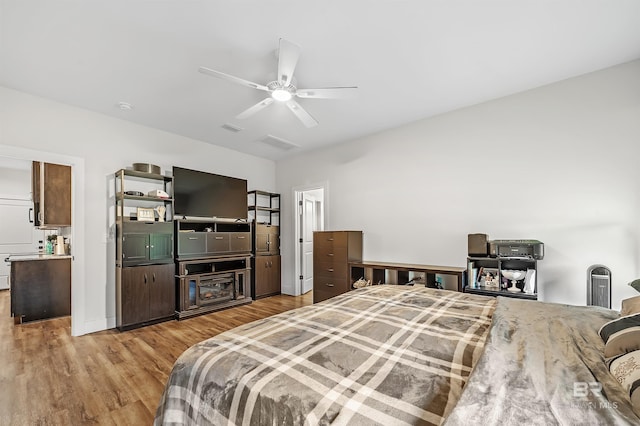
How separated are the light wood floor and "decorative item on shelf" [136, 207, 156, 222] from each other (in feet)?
4.57

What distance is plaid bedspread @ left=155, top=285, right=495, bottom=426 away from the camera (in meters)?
0.80

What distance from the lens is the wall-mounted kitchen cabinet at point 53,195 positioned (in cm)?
402

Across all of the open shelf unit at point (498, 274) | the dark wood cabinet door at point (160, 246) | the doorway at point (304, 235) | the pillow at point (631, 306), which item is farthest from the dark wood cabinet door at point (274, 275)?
the pillow at point (631, 306)

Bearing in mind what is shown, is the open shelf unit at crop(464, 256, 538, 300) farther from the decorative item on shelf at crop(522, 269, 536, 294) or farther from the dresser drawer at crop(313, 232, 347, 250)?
the dresser drawer at crop(313, 232, 347, 250)

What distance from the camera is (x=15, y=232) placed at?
6.01 m

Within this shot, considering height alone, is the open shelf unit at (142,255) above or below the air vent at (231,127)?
below

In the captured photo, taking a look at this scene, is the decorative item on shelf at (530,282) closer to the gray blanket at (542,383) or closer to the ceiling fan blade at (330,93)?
the gray blanket at (542,383)

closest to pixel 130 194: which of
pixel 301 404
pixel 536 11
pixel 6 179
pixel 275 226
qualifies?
pixel 275 226

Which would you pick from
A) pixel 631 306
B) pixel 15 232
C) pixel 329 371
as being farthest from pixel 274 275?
pixel 15 232

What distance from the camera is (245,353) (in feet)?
3.69

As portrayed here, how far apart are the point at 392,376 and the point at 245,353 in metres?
0.59

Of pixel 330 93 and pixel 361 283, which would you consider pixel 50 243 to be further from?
pixel 330 93

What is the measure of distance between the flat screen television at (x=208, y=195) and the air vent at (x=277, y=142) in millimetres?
838

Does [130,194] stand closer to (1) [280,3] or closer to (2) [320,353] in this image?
(1) [280,3]
